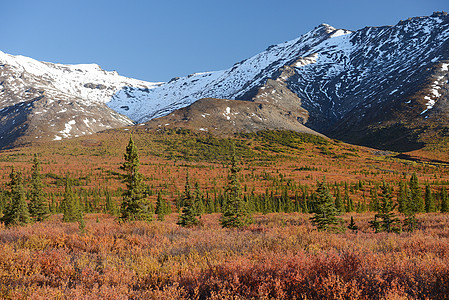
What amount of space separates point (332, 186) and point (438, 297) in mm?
66341

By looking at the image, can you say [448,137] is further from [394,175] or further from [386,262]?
[386,262]

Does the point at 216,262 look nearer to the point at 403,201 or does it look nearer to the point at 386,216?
the point at 386,216

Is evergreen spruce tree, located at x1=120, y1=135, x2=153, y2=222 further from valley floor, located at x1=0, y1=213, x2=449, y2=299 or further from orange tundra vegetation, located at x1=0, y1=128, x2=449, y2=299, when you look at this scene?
valley floor, located at x1=0, y1=213, x2=449, y2=299

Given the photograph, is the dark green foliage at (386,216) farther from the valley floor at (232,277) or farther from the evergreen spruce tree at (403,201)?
the valley floor at (232,277)

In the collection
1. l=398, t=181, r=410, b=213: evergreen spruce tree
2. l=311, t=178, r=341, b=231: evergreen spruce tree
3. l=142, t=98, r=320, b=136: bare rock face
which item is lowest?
l=398, t=181, r=410, b=213: evergreen spruce tree

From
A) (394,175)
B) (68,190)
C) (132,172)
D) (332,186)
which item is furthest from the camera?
(394,175)

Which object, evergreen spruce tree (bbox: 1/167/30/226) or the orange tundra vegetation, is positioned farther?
evergreen spruce tree (bbox: 1/167/30/226)

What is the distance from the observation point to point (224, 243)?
751 centimetres

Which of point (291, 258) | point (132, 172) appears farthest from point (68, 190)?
point (291, 258)

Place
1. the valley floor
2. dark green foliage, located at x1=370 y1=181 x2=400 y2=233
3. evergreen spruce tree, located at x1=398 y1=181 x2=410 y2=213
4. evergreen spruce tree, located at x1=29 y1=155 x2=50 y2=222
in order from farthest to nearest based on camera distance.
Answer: evergreen spruce tree, located at x1=29 y1=155 x2=50 y2=222, evergreen spruce tree, located at x1=398 y1=181 x2=410 y2=213, dark green foliage, located at x1=370 y1=181 x2=400 y2=233, the valley floor

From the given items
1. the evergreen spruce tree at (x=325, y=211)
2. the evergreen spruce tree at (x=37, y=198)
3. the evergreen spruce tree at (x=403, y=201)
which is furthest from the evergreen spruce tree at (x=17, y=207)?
the evergreen spruce tree at (x=403, y=201)

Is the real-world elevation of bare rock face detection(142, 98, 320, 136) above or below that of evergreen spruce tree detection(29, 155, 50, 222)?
above

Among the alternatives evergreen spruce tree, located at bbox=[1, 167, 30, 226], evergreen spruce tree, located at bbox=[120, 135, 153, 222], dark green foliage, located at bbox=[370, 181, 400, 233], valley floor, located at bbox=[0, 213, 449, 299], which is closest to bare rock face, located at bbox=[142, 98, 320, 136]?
evergreen spruce tree, located at bbox=[1, 167, 30, 226]

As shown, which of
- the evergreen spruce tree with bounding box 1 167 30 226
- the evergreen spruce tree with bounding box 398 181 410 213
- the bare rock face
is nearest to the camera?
the evergreen spruce tree with bounding box 1 167 30 226
